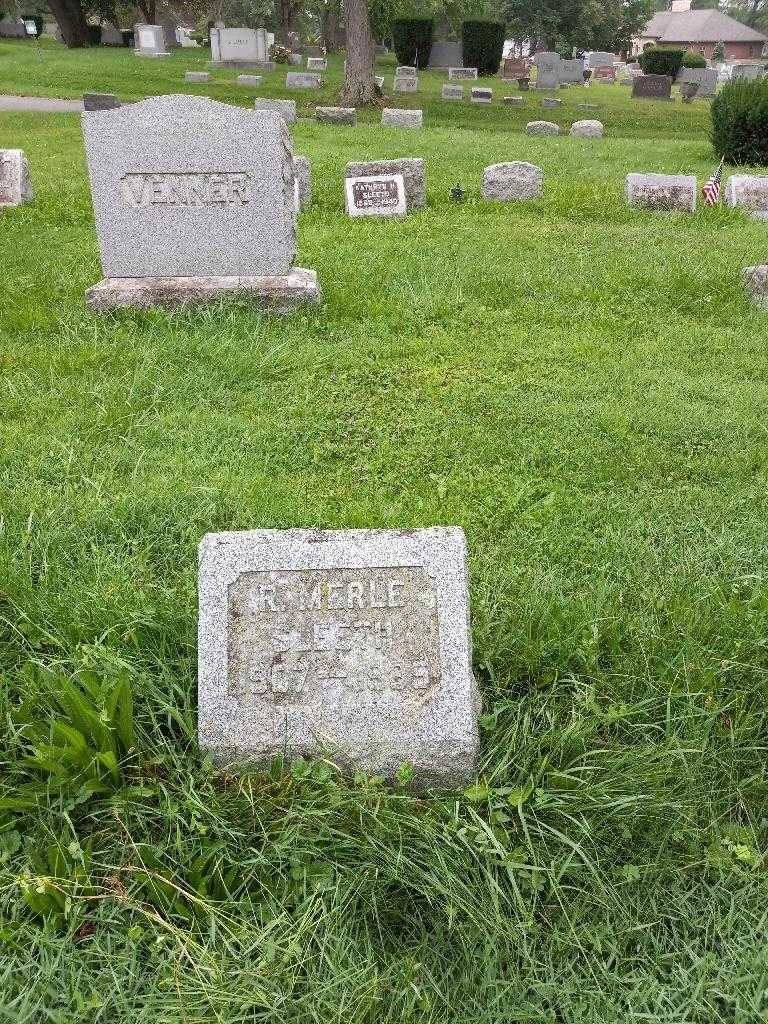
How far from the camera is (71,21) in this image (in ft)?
100

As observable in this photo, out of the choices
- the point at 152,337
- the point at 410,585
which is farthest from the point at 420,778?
the point at 152,337

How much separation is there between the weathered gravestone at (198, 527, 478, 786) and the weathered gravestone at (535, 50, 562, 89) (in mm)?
29594

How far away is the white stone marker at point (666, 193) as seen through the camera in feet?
29.2

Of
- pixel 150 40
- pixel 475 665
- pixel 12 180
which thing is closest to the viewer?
pixel 475 665

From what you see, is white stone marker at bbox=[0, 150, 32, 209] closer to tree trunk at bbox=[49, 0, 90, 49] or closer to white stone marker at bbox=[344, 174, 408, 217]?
white stone marker at bbox=[344, 174, 408, 217]

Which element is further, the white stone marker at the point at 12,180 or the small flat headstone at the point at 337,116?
the small flat headstone at the point at 337,116

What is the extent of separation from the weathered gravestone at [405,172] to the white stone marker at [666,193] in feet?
8.31

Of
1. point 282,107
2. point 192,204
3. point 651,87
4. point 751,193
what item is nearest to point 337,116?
point 282,107

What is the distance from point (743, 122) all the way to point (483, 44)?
21.2 m

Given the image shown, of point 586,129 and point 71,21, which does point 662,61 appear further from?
point 71,21

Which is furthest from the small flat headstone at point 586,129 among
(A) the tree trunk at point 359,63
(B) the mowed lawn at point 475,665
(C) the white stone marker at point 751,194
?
(B) the mowed lawn at point 475,665

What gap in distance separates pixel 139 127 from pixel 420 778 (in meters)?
4.98

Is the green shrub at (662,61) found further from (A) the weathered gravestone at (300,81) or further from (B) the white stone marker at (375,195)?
(B) the white stone marker at (375,195)

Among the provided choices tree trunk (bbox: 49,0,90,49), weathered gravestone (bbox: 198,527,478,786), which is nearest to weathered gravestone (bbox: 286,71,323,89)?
tree trunk (bbox: 49,0,90,49)
